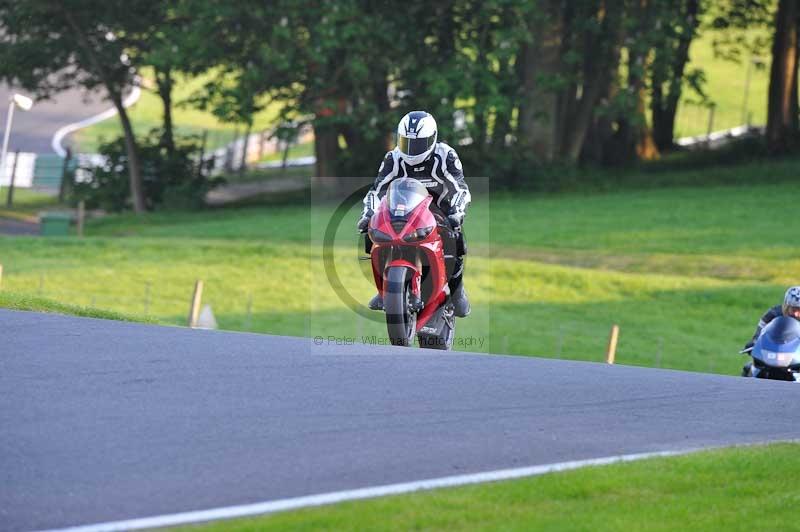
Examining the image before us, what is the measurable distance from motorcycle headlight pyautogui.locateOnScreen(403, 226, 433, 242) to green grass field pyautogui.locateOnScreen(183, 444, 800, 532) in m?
4.37

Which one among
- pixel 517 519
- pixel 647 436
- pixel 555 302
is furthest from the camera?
pixel 555 302

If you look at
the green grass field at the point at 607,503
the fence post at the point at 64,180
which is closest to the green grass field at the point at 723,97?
the fence post at the point at 64,180

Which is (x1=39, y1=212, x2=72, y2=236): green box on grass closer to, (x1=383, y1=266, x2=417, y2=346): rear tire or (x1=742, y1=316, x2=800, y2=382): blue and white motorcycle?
(x1=742, y1=316, x2=800, y2=382): blue and white motorcycle

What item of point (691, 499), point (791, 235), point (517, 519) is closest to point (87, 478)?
point (517, 519)

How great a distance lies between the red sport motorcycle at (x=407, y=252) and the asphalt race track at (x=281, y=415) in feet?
3.03

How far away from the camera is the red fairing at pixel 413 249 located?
→ 1171 cm

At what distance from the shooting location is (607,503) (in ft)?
22.5

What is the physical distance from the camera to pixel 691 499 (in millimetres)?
7004

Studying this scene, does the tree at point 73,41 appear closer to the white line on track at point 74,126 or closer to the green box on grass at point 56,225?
the green box on grass at point 56,225

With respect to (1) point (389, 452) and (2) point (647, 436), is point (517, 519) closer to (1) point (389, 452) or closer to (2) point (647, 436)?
(1) point (389, 452)

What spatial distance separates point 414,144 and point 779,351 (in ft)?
14.5

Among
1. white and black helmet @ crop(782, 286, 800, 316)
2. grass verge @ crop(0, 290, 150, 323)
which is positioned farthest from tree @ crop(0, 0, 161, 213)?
white and black helmet @ crop(782, 286, 800, 316)

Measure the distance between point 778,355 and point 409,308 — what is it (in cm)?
413

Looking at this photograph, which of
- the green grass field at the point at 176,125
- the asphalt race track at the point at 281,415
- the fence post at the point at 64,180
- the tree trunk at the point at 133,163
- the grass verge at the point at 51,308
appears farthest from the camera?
the green grass field at the point at 176,125
